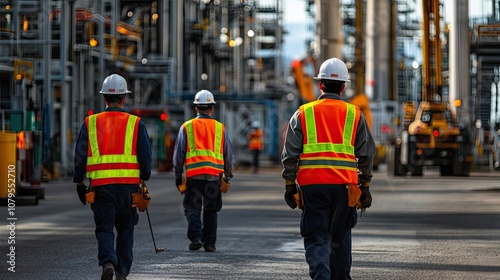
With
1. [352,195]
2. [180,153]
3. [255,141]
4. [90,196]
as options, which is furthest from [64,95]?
[352,195]

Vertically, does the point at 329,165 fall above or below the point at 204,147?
below

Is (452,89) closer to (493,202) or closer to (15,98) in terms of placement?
(15,98)

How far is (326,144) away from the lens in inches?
361

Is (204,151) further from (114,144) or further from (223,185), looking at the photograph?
(114,144)

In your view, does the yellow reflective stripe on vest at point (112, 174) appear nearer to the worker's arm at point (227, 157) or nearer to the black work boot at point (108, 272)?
the black work boot at point (108, 272)

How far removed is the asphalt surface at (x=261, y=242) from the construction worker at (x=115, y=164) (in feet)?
2.70

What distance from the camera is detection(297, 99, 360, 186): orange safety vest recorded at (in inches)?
359

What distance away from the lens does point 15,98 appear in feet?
109

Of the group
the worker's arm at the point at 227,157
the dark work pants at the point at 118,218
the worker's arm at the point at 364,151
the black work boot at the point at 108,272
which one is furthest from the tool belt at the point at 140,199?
the worker's arm at the point at 227,157

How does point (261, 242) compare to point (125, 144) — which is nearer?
point (125, 144)

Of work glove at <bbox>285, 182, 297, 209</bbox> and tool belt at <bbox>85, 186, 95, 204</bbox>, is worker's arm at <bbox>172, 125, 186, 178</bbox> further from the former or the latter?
work glove at <bbox>285, 182, 297, 209</bbox>

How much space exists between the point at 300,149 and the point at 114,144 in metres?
2.08

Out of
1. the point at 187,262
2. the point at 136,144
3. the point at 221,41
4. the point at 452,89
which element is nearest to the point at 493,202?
the point at 187,262

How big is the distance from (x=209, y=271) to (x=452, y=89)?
4508cm
